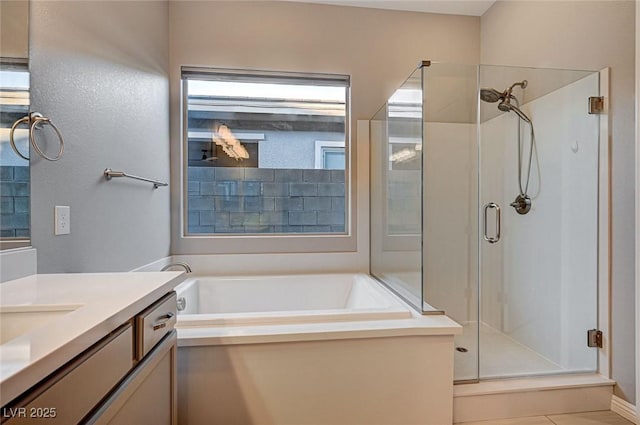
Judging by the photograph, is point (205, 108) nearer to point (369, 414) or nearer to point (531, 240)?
point (369, 414)

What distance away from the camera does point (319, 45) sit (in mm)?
2697

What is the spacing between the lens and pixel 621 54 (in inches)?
69.4

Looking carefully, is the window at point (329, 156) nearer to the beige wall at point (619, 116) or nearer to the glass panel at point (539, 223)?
the glass panel at point (539, 223)

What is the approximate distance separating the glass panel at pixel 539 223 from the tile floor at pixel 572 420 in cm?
23

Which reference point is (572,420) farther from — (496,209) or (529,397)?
(496,209)

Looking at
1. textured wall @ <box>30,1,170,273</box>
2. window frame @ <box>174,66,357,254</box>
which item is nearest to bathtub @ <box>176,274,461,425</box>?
textured wall @ <box>30,1,170,273</box>

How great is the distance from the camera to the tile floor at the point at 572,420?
1.69 m

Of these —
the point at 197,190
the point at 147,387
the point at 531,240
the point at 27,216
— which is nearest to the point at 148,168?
the point at 197,190

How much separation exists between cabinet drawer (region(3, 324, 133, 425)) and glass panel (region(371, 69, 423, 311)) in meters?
1.45

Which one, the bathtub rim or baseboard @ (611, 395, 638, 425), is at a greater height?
the bathtub rim

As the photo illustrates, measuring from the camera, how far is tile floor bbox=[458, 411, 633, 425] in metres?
1.69

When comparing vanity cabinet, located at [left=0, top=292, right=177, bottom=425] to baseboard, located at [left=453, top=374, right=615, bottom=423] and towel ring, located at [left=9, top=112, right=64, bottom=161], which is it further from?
baseboard, located at [left=453, top=374, right=615, bottom=423]

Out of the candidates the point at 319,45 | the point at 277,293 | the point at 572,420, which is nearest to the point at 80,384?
the point at 277,293

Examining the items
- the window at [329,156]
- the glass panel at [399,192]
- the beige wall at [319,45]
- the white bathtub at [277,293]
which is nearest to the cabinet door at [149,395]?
the white bathtub at [277,293]
